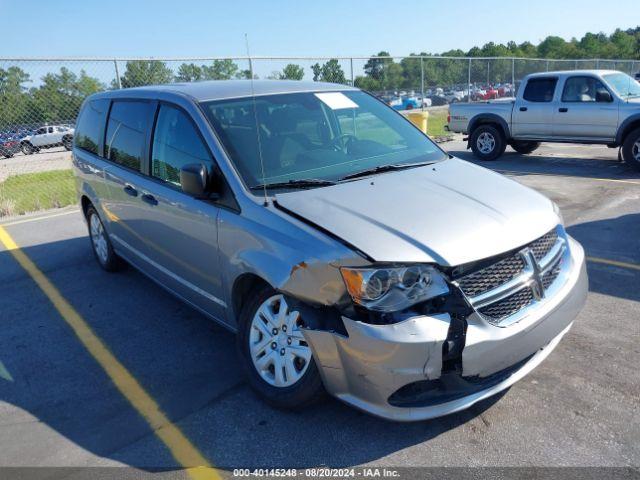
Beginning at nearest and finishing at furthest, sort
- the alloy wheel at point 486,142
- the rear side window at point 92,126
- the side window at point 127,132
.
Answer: the side window at point 127,132, the rear side window at point 92,126, the alloy wheel at point 486,142

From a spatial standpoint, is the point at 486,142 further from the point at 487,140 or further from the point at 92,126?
the point at 92,126

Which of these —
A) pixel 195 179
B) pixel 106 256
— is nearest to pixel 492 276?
pixel 195 179

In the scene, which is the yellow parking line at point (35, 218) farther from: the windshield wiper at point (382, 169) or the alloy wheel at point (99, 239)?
the windshield wiper at point (382, 169)

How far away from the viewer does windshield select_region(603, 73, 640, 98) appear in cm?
1073

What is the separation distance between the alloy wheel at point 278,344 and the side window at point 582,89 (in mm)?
10008

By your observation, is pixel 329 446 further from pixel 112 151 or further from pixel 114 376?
pixel 112 151

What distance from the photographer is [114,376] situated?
389 cm

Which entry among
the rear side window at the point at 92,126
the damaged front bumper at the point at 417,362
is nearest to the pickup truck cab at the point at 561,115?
the rear side window at the point at 92,126

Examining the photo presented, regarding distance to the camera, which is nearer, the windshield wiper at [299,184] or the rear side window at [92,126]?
the windshield wiper at [299,184]

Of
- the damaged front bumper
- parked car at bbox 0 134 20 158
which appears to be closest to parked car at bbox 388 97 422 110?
parked car at bbox 0 134 20 158

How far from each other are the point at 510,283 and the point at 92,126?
15.3 feet

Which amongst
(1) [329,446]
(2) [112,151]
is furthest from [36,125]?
(1) [329,446]

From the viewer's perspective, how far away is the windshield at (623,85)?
10734 mm

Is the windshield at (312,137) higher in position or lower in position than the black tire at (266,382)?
higher
